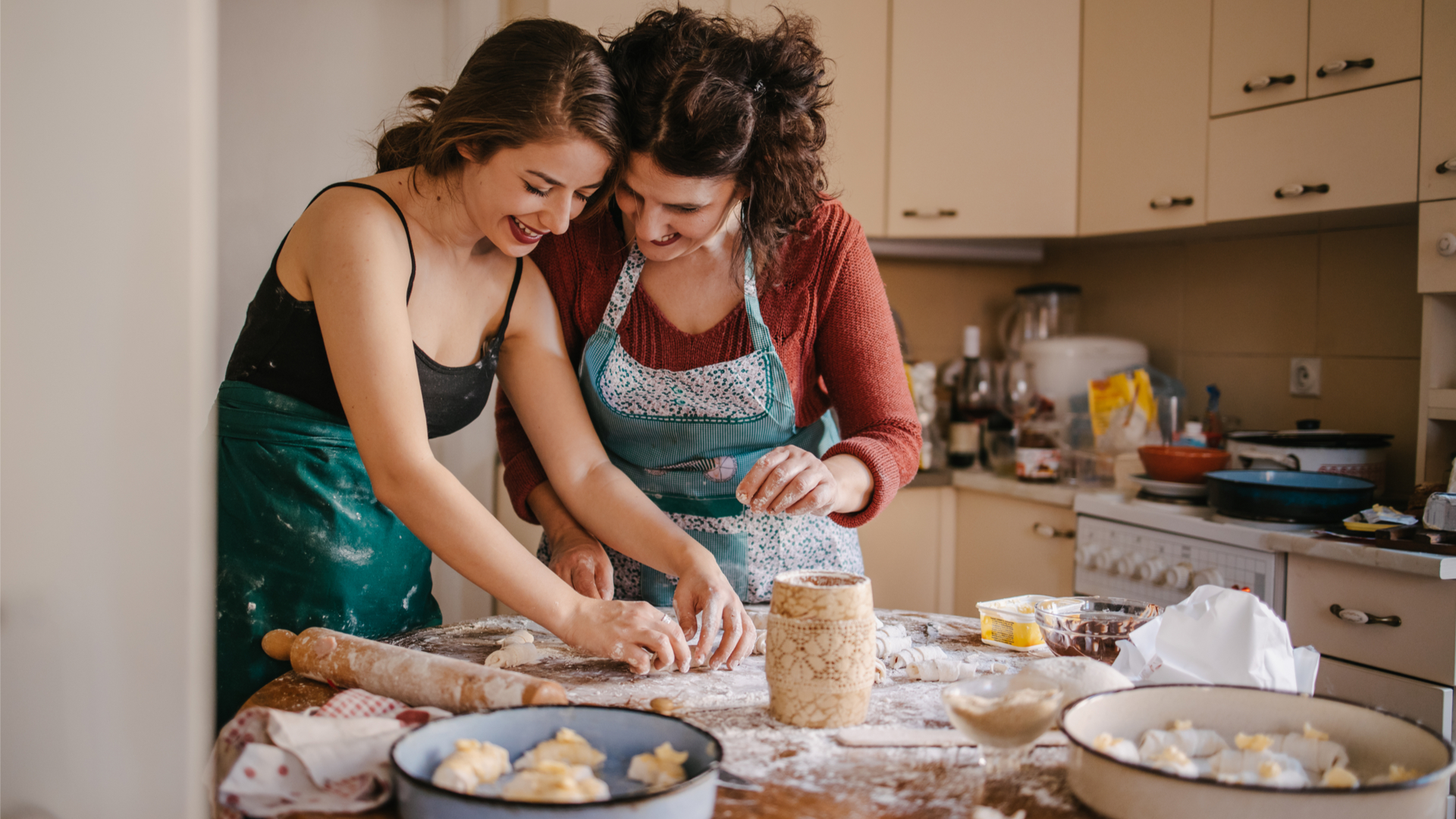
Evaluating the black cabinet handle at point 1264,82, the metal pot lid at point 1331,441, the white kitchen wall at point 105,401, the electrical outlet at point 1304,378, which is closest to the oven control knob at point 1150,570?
the metal pot lid at point 1331,441

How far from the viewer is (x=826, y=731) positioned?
Result: 0.83m

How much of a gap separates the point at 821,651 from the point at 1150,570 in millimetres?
1486

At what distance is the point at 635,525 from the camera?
1.22m

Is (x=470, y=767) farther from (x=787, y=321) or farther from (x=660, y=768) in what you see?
(x=787, y=321)

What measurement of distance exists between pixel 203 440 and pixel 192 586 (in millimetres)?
105

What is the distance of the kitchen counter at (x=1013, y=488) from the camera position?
2.33 m

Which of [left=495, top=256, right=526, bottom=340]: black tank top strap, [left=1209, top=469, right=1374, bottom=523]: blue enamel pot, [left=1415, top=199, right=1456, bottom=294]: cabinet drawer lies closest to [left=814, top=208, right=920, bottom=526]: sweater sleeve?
[left=495, top=256, right=526, bottom=340]: black tank top strap

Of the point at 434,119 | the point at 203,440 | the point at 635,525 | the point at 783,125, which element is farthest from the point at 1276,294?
the point at 203,440

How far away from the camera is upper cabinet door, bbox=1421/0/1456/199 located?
1812 mm

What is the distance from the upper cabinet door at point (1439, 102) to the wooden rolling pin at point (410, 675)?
1.84 meters

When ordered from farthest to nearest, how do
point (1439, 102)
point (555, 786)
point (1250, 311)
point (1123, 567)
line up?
point (1250, 311)
point (1123, 567)
point (1439, 102)
point (555, 786)

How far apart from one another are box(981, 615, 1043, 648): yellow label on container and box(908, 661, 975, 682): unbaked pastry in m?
0.15

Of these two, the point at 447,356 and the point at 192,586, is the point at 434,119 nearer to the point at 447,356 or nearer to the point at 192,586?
the point at 447,356

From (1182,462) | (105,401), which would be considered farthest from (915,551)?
(105,401)
